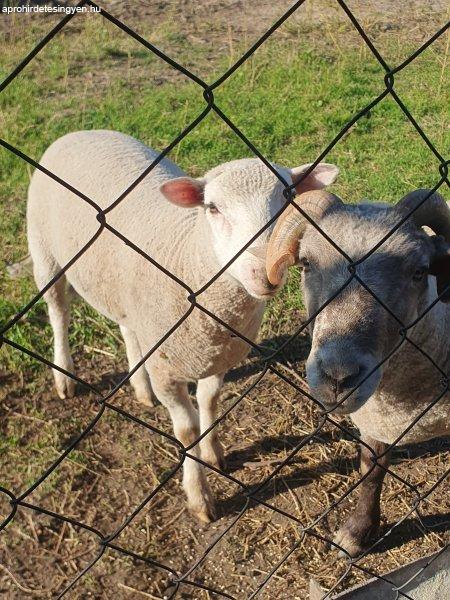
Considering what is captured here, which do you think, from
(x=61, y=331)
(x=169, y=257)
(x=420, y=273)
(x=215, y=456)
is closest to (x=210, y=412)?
(x=215, y=456)

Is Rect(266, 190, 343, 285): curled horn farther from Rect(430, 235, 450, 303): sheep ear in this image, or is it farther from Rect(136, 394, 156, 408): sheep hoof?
Rect(136, 394, 156, 408): sheep hoof

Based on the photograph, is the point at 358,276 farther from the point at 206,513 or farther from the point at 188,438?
the point at 206,513

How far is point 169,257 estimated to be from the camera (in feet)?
10.2

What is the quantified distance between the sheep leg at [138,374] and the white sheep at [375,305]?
1.42 m

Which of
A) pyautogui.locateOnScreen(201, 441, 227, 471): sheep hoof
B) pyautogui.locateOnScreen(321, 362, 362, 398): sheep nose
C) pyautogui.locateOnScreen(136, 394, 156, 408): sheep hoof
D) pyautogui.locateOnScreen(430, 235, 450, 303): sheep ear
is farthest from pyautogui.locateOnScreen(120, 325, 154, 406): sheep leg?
pyautogui.locateOnScreen(321, 362, 362, 398): sheep nose

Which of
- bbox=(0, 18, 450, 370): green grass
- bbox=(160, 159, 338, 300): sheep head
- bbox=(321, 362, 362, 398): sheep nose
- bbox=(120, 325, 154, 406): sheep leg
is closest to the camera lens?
bbox=(321, 362, 362, 398): sheep nose

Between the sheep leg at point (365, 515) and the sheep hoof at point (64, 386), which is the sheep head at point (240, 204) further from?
the sheep hoof at point (64, 386)

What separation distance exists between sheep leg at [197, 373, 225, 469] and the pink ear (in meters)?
0.89

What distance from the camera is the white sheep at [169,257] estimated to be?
279 centimetres

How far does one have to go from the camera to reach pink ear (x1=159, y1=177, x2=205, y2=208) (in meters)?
2.89

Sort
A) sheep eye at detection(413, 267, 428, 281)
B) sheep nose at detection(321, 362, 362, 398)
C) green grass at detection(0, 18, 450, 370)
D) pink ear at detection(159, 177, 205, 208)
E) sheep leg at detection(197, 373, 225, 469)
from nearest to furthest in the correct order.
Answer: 1. sheep nose at detection(321, 362, 362, 398)
2. sheep eye at detection(413, 267, 428, 281)
3. pink ear at detection(159, 177, 205, 208)
4. sheep leg at detection(197, 373, 225, 469)
5. green grass at detection(0, 18, 450, 370)

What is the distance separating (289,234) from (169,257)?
1013mm

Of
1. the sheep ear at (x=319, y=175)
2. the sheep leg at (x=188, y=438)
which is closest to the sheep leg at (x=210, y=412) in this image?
the sheep leg at (x=188, y=438)

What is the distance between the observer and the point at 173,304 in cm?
295
